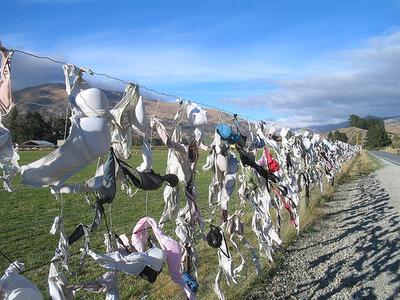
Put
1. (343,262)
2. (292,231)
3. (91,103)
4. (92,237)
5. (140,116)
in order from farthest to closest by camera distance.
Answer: (292,231) < (92,237) < (343,262) < (140,116) < (91,103)

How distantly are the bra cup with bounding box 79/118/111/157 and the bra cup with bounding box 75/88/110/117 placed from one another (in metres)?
0.13

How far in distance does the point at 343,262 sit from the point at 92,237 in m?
5.58

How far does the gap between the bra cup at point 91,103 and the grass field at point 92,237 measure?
77.3 inches

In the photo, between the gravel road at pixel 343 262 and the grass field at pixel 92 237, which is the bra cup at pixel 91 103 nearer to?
the grass field at pixel 92 237

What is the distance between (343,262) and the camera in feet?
27.4

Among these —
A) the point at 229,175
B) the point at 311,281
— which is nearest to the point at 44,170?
the point at 229,175

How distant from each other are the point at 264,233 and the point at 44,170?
5302mm

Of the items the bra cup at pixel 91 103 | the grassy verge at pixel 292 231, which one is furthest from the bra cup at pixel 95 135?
the grassy verge at pixel 292 231

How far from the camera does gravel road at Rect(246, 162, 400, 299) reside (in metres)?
6.77

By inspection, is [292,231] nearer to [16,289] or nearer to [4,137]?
[16,289]

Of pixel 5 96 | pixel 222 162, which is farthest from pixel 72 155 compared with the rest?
pixel 222 162

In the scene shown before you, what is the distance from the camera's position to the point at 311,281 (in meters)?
7.27

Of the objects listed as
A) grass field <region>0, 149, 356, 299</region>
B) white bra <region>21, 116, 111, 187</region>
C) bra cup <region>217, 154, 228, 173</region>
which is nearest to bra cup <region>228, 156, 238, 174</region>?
bra cup <region>217, 154, 228, 173</region>

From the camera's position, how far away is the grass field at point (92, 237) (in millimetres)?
6496
